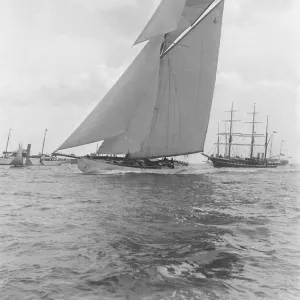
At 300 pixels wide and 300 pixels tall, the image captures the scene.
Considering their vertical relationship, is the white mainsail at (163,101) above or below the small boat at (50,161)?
above

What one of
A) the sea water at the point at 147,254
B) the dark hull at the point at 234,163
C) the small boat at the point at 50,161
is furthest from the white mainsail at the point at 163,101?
the small boat at the point at 50,161

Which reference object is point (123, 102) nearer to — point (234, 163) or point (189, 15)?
point (189, 15)

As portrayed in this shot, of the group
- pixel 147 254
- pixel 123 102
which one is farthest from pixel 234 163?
pixel 147 254

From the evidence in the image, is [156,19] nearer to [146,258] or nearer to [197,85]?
[197,85]

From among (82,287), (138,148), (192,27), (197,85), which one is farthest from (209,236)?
(192,27)

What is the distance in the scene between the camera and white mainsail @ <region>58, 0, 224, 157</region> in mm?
33956

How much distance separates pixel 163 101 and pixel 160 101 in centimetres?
33

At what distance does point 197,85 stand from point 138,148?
9.74m

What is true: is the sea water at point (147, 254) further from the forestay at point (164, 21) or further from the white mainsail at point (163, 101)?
the forestay at point (164, 21)

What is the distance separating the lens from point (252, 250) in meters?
7.37

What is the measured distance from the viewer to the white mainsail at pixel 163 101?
3396 cm

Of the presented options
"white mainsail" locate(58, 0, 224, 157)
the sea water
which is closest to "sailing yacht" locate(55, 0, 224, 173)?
"white mainsail" locate(58, 0, 224, 157)

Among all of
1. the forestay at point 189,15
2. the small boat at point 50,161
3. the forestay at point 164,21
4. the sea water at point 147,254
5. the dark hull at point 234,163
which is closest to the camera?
the sea water at point 147,254

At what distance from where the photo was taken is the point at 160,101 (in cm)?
3800
